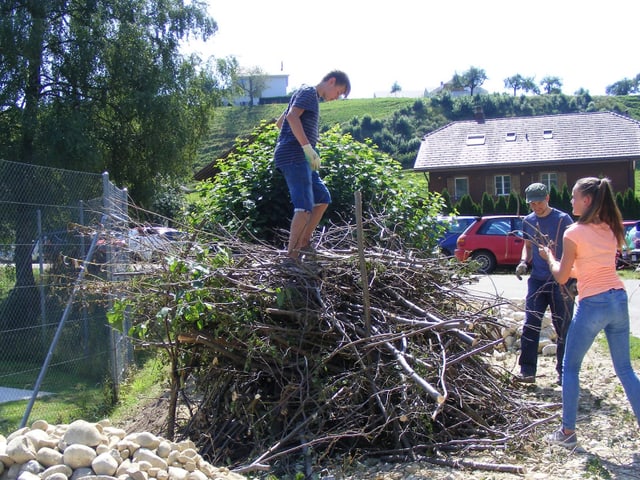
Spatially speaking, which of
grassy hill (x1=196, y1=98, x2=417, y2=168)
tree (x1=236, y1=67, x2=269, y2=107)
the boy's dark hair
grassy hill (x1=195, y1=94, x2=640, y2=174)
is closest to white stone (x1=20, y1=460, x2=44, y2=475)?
the boy's dark hair

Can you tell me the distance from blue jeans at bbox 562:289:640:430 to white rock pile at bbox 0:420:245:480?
2232mm

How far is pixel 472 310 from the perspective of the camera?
5.71m

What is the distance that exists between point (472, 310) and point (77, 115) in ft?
37.0

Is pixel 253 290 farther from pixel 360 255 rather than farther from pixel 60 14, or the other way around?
pixel 60 14

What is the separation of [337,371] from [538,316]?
215cm

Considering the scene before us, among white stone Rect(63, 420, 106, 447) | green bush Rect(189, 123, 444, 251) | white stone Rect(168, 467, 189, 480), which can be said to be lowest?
white stone Rect(168, 467, 189, 480)

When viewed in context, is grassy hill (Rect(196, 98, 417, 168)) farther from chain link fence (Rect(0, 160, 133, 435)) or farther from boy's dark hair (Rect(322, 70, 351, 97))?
boy's dark hair (Rect(322, 70, 351, 97))

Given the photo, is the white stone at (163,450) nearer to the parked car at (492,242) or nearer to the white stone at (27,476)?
the white stone at (27,476)

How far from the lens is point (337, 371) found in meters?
5.06

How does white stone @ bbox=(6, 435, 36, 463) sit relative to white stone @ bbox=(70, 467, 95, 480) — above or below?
above

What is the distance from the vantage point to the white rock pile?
355 cm

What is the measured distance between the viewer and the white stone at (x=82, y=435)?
3.71m

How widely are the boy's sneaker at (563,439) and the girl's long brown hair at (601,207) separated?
1363mm

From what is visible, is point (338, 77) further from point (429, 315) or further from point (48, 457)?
point (48, 457)
